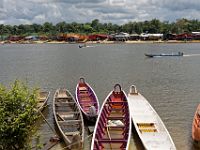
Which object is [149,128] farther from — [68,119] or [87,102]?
[87,102]

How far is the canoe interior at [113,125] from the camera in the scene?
23.8m

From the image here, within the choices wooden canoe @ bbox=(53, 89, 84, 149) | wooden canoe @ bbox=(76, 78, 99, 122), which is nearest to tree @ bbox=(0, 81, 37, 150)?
wooden canoe @ bbox=(53, 89, 84, 149)

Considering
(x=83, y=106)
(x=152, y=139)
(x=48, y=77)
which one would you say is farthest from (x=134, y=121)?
(x=48, y=77)

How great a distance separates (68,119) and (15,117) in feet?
48.8

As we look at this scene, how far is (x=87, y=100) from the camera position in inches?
1481

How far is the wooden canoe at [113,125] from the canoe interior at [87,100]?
1273 millimetres

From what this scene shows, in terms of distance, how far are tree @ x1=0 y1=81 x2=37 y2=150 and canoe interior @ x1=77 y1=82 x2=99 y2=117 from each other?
1404 centimetres

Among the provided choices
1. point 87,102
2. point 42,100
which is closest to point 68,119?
point 87,102

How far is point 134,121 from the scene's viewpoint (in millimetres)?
29484

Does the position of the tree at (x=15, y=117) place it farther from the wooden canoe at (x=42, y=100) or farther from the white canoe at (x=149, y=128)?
the wooden canoe at (x=42, y=100)

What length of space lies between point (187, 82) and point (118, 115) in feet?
98.8

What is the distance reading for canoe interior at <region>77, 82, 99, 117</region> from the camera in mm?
31295

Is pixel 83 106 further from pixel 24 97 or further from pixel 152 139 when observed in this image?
pixel 24 97

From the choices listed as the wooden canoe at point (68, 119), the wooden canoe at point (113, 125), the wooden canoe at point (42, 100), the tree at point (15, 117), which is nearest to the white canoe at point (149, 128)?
the wooden canoe at point (113, 125)
